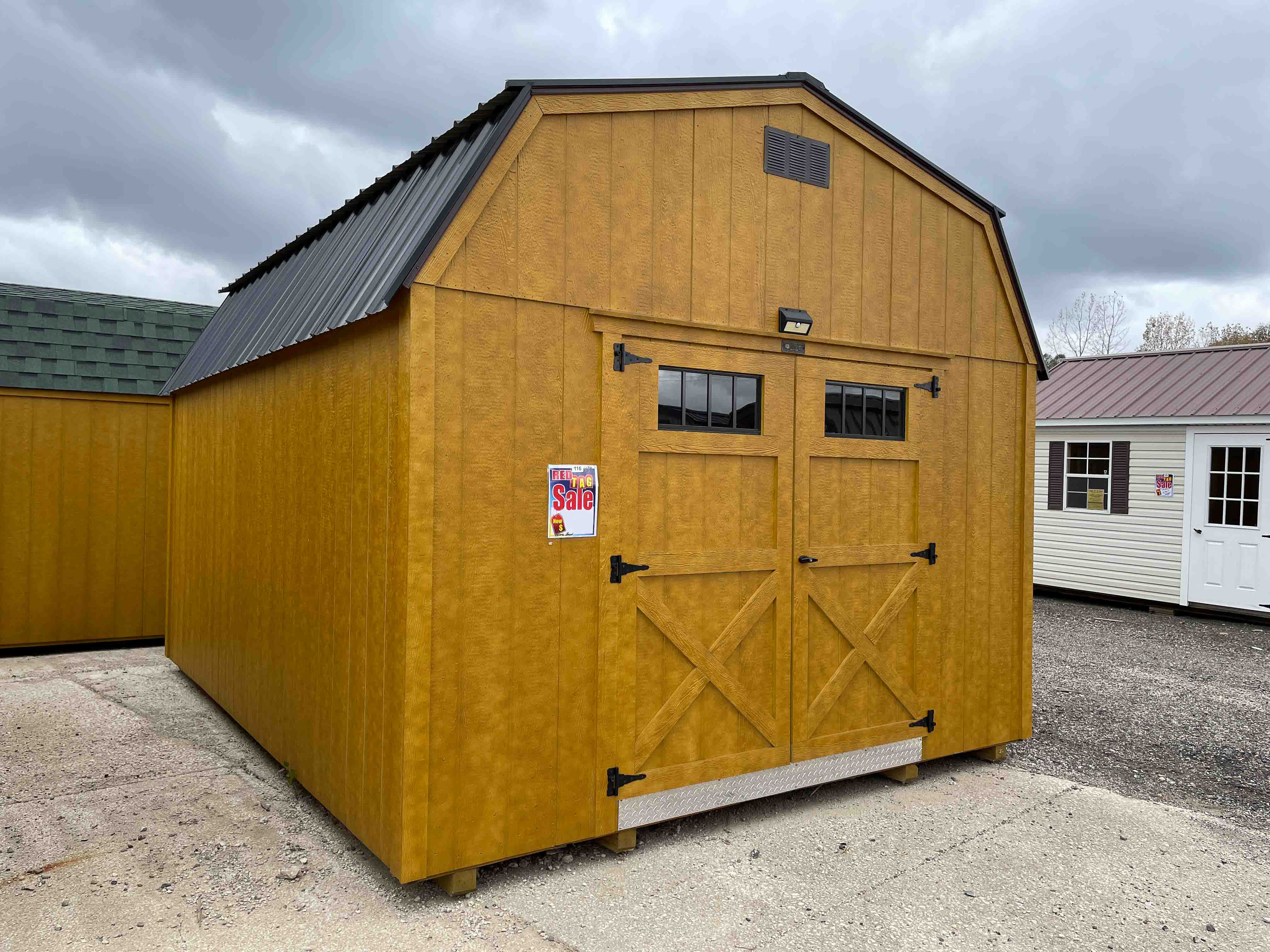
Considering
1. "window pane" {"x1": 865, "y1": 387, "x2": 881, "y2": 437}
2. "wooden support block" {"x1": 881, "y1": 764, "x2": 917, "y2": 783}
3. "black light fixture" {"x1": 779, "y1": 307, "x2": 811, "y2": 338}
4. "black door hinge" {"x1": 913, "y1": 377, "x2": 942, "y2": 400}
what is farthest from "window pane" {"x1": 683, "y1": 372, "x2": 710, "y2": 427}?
"wooden support block" {"x1": 881, "y1": 764, "x2": 917, "y2": 783}

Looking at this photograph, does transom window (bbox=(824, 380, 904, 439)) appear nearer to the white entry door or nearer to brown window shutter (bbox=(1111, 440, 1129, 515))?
the white entry door

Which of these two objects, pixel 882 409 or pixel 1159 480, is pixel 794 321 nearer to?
pixel 882 409

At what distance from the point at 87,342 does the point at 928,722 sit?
806cm

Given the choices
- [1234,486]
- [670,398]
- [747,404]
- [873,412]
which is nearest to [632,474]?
[670,398]

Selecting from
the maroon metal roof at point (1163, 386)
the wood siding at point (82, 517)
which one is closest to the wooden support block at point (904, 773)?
the wood siding at point (82, 517)

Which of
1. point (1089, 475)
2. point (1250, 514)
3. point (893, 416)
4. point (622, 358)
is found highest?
point (622, 358)

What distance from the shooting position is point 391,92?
8852mm

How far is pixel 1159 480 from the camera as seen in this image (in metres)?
10.2

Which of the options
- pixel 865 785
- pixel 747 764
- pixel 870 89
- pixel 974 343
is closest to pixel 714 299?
pixel 974 343

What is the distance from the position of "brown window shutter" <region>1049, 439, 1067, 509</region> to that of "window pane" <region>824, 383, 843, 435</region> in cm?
875

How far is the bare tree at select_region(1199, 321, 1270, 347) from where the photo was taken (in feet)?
86.3

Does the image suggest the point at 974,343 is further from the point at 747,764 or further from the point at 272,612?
the point at 272,612

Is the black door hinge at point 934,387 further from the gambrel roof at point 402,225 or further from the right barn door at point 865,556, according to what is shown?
the gambrel roof at point 402,225

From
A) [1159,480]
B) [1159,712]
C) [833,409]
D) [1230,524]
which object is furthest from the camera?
[1159,480]
